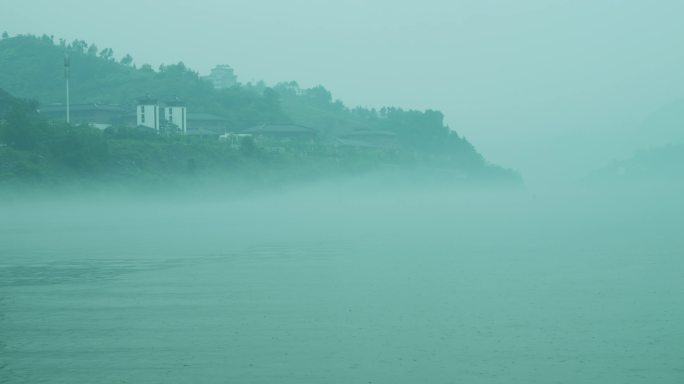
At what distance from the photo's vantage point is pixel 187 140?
176 feet

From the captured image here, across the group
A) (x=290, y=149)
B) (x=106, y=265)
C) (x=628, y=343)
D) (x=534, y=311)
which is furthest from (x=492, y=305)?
(x=290, y=149)

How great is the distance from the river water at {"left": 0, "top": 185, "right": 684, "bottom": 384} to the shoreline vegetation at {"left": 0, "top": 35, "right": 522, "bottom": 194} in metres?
9.98

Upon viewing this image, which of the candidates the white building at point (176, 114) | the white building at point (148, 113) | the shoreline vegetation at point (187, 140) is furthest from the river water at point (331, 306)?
the white building at point (176, 114)

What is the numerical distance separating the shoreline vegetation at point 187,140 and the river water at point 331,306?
32.7 ft

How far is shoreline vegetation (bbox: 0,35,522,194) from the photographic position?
42.0 meters

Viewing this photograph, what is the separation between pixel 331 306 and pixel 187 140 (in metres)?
38.9

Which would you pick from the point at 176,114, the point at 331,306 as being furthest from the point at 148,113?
the point at 331,306

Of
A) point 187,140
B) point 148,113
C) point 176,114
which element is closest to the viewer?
point 187,140

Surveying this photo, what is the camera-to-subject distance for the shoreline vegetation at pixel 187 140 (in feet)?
138

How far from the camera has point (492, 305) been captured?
16750mm

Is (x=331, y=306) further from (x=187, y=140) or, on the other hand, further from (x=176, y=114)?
(x=176, y=114)

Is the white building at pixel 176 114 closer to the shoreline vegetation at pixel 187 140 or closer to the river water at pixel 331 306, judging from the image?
the shoreline vegetation at pixel 187 140

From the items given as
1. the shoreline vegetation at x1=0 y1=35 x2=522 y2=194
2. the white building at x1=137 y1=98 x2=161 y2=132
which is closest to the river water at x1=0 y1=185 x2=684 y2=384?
the shoreline vegetation at x1=0 y1=35 x2=522 y2=194

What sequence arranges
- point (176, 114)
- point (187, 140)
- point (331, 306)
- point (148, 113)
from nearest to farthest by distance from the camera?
1. point (331, 306)
2. point (187, 140)
3. point (148, 113)
4. point (176, 114)
